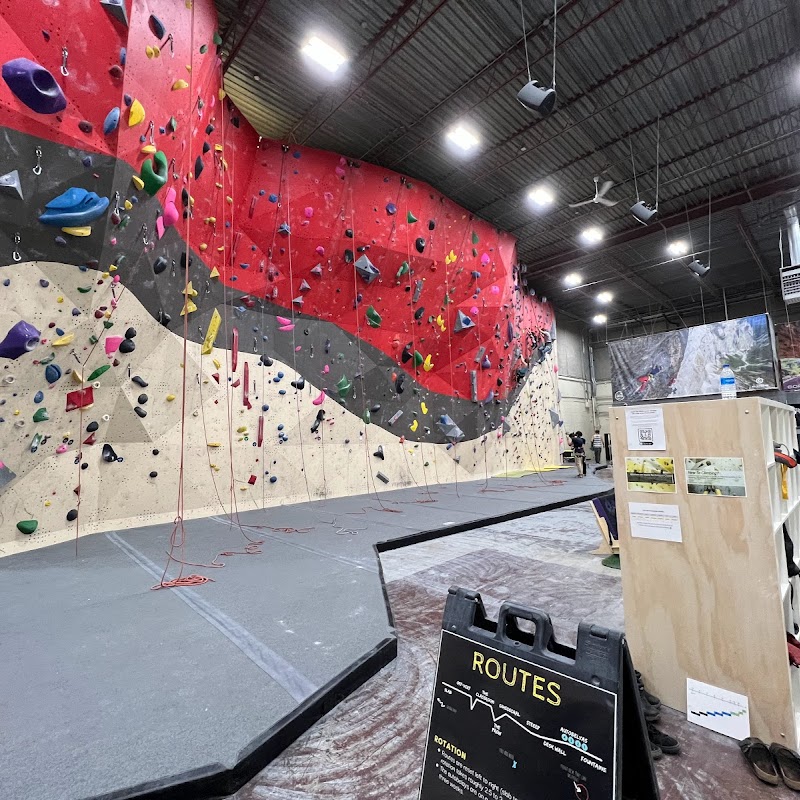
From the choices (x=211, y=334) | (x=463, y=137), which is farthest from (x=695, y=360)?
(x=211, y=334)

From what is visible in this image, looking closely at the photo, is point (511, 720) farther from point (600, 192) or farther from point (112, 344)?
point (600, 192)

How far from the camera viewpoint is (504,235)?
10.9 metres

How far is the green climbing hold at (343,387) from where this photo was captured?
697 cm

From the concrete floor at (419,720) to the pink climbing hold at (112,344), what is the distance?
3.23 meters

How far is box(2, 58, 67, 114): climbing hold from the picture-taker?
308 centimetres

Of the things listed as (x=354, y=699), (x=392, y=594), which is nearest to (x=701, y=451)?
(x=354, y=699)

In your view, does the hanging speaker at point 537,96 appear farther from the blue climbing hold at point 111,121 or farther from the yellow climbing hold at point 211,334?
the yellow climbing hold at point 211,334

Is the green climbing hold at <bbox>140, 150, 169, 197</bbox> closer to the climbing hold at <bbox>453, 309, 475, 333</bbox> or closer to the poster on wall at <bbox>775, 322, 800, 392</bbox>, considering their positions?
the climbing hold at <bbox>453, 309, 475, 333</bbox>

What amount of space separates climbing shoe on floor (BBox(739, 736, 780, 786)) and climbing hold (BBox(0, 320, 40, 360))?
15.2 ft

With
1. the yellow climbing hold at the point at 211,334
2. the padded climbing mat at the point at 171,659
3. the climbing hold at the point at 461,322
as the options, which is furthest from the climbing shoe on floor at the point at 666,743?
the climbing hold at the point at 461,322

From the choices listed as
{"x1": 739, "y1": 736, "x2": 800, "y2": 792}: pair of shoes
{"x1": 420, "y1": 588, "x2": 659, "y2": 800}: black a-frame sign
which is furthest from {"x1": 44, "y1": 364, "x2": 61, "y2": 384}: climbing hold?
{"x1": 739, "y1": 736, "x2": 800, "y2": 792}: pair of shoes

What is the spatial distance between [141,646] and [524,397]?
1064cm

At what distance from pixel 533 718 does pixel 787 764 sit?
3.20 feet

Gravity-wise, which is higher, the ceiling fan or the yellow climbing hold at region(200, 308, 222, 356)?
the ceiling fan
